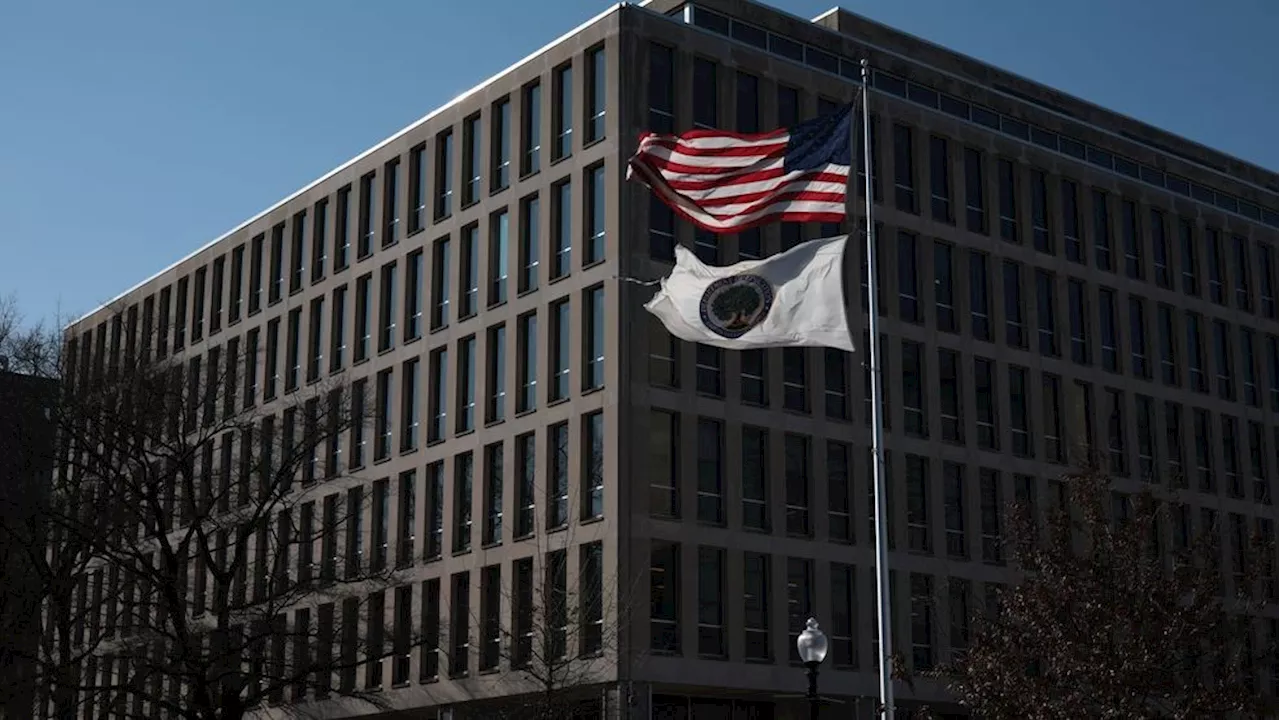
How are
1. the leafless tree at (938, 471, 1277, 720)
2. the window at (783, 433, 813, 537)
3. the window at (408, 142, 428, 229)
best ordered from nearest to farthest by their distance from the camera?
the leafless tree at (938, 471, 1277, 720)
the window at (783, 433, 813, 537)
the window at (408, 142, 428, 229)

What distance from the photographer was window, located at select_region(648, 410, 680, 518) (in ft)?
172

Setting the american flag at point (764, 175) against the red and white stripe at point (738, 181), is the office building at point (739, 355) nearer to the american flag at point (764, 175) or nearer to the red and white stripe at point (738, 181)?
the red and white stripe at point (738, 181)

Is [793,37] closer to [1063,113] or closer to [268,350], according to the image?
[1063,113]

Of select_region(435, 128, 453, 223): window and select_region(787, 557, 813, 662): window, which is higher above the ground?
select_region(435, 128, 453, 223): window

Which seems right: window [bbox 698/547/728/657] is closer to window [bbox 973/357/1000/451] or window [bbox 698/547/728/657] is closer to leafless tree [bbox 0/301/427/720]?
leafless tree [bbox 0/301/427/720]

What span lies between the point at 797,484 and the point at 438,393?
1246 cm

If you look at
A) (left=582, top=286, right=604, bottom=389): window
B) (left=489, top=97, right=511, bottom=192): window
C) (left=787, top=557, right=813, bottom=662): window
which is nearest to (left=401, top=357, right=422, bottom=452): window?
(left=489, top=97, right=511, bottom=192): window

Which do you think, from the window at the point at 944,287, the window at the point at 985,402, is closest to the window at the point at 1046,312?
the window at the point at 985,402

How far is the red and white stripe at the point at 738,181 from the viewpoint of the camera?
92.9 ft

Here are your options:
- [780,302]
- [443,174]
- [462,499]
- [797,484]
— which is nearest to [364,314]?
[443,174]

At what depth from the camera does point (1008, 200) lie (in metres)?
63.7

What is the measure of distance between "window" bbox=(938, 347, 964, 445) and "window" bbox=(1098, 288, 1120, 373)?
7182mm

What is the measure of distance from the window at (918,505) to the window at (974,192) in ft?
28.7

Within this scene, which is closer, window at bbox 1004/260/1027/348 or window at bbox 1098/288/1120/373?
window at bbox 1004/260/1027/348
